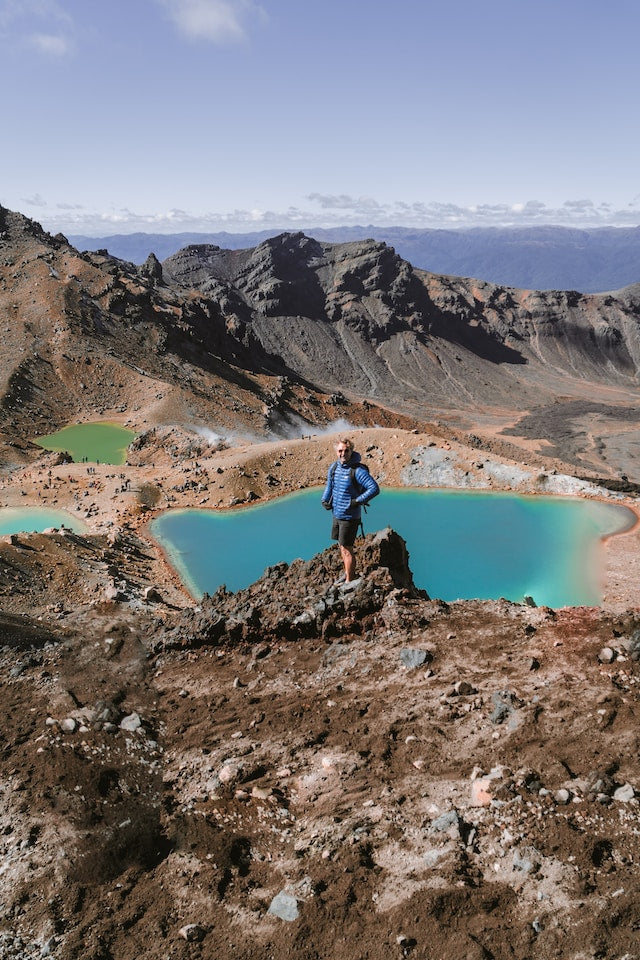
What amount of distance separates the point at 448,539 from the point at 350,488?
1902cm

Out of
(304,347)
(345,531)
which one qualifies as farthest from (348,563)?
(304,347)

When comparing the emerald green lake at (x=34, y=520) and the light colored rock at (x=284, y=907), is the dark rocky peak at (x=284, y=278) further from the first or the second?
the light colored rock at (x=284, y=907)

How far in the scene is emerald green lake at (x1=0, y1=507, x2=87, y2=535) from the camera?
29344mm

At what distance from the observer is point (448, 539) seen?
97.9ft

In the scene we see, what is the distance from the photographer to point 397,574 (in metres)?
14.9

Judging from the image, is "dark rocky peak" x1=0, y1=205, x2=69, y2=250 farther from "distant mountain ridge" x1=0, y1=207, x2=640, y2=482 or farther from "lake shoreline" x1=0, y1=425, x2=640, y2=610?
"lake shoreline" x1=0, y1=425, x2=640, y2=610

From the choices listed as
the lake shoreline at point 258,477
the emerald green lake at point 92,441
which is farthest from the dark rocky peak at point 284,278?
the lake shoreline at point 258,477

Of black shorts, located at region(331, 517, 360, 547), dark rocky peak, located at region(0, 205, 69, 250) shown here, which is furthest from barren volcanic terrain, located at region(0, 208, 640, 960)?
dark rocky peak, located at region(0, 205, 69, 250)

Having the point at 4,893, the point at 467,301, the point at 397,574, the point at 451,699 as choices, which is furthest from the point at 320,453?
the point at 467,301

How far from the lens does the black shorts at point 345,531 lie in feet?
40.3

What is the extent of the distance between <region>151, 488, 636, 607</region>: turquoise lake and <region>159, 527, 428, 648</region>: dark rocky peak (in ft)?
35.2

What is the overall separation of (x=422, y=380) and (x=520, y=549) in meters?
97.1

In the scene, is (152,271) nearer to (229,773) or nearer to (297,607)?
(297,607)

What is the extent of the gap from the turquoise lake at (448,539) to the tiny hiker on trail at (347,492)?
1168 cm
